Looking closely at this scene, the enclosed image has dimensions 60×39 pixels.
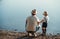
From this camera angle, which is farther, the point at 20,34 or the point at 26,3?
the point at 26,3

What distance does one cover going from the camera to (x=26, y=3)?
29672 millimetres

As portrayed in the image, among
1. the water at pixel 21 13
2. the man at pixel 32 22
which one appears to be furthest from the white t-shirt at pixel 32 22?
the water at pixel 21 13

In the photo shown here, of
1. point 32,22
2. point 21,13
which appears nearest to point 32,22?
point 32,22

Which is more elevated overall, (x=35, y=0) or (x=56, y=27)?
(x=35, y=0)

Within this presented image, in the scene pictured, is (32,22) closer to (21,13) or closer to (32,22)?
(32,22)

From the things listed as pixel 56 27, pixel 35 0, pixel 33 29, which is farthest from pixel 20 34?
pixel 35 0

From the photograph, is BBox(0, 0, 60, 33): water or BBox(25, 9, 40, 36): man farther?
BBox(0, 0, 60, 33): water

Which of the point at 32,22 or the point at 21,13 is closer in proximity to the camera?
the point at 32,22

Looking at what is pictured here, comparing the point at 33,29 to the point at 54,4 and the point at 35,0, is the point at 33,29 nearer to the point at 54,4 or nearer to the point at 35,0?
the point at 54,4

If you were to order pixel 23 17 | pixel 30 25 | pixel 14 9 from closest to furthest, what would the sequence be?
pixel 30 25 → pixel 23 17 → pixel 14 9

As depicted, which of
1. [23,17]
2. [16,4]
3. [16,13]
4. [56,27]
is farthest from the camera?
[16,4]

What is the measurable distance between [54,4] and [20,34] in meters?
15.3

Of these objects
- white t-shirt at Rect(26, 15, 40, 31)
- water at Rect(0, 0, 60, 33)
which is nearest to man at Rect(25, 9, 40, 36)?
white t-shirt at Rect(26, 15, 40, 31)

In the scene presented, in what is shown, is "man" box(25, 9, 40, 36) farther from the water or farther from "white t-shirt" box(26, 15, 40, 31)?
the water
